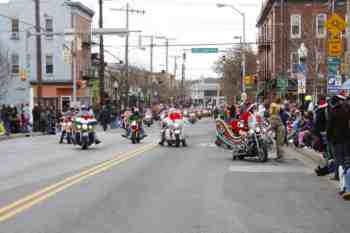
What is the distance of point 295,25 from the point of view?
59031 millimetres

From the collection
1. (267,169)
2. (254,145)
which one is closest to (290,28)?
(254,145)

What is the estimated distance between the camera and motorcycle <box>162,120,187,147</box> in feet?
87.9

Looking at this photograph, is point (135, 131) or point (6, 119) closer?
point (135, 131)

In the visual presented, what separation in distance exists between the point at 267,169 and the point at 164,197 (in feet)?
20.8

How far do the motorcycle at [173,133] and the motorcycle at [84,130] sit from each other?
3.45 m

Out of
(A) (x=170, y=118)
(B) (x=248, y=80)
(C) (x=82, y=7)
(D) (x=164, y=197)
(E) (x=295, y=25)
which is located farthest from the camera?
(C) (x=82, y=7)

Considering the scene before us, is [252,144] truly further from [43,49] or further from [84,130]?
[43,49]

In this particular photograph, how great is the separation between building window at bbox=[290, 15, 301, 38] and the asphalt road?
130ft

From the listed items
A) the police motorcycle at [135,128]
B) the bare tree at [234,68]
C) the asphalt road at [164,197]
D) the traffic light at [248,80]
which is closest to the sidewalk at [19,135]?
the police motorcycle at [135,128]

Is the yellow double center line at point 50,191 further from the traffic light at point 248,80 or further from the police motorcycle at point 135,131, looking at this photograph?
the traffic light at point 248,80

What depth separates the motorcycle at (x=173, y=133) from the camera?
87.9 ft

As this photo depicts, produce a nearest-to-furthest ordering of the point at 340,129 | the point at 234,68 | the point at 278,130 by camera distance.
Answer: the point at 340,129, the point at 278,130, the point at 234,68

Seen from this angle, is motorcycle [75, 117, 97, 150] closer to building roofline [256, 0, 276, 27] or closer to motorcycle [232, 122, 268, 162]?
motorcycle [232, 122, 268, 162]

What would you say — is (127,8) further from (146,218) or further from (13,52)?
(146,218)
